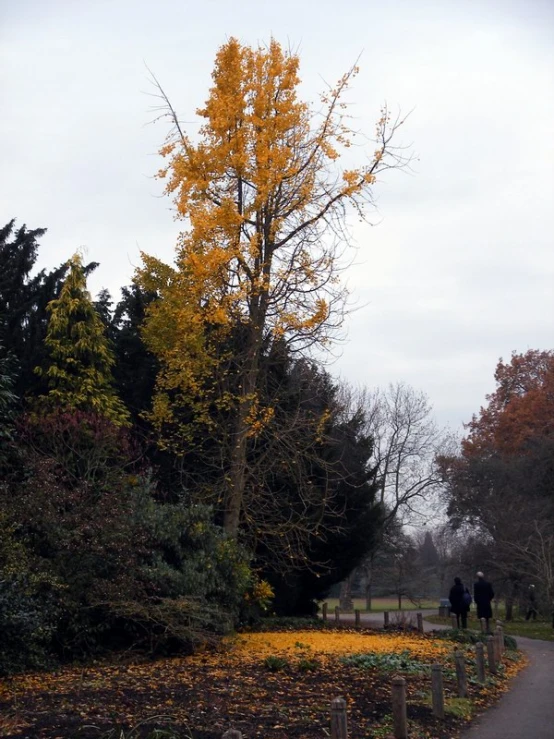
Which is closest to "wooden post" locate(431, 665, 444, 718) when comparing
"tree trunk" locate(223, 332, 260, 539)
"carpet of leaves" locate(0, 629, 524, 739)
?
"carpet of leaves" locate(0, 629, 524, 739)

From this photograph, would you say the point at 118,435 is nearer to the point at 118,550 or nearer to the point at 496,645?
the point at 118,550

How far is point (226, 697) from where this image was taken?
37.0ft

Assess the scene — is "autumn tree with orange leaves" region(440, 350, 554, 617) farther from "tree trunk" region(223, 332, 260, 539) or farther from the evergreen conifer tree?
the evergreen conifer tree

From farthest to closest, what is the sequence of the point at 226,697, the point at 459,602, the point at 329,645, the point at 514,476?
the point at 514,476 < the point at 459,602 < the point at 329,645 < the point at 226,697

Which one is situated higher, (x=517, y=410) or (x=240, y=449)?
(x=517, y=410)

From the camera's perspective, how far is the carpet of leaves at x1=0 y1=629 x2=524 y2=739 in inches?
362

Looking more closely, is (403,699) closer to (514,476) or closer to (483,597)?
(483,597)

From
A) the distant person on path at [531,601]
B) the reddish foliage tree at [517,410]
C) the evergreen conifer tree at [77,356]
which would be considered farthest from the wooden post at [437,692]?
the reddish foliage tree at [517,410]

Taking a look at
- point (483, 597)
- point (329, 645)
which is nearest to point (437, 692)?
point (329, 645)

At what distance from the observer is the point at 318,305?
2117 centimetres

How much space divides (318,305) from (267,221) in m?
3.03

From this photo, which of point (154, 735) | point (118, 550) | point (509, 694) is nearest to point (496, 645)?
point (509, 694)

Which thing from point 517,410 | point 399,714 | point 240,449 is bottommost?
point 399,714

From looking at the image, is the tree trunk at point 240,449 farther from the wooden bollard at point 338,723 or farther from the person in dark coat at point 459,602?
the wooden bollard at point 338,723
